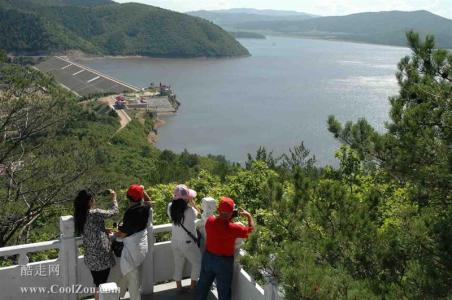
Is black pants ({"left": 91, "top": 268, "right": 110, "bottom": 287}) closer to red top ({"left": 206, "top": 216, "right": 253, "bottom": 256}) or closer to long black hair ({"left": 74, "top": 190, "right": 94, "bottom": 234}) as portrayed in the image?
long black hair ({"left": 74, "top": 190, "right": 94, "bottom": 234})

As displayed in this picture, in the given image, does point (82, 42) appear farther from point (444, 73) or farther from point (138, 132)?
point (444, 73)

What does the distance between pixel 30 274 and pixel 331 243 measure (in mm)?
2514

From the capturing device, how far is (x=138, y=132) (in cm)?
5528

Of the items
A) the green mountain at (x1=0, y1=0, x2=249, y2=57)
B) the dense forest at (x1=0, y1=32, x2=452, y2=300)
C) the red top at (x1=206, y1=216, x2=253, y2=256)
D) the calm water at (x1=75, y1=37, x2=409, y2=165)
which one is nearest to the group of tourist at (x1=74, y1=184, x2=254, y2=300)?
the red top at (x1=206, y1=216, x2=253, y2=256)

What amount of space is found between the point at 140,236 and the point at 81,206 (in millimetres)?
519

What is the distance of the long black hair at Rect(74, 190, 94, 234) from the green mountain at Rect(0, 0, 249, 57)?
114 metres

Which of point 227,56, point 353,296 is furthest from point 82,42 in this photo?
point 353,296

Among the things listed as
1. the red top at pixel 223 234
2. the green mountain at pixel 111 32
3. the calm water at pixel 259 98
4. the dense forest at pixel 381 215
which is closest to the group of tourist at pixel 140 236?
the red top at pixel 223 234

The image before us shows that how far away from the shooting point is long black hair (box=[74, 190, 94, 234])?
385cm

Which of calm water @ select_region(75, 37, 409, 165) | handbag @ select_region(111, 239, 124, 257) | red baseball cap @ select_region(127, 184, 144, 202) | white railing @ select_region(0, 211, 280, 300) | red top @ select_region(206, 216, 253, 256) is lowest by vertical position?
calm water @ select_region(75, 37, 409, 165)

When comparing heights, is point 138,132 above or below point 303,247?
below
